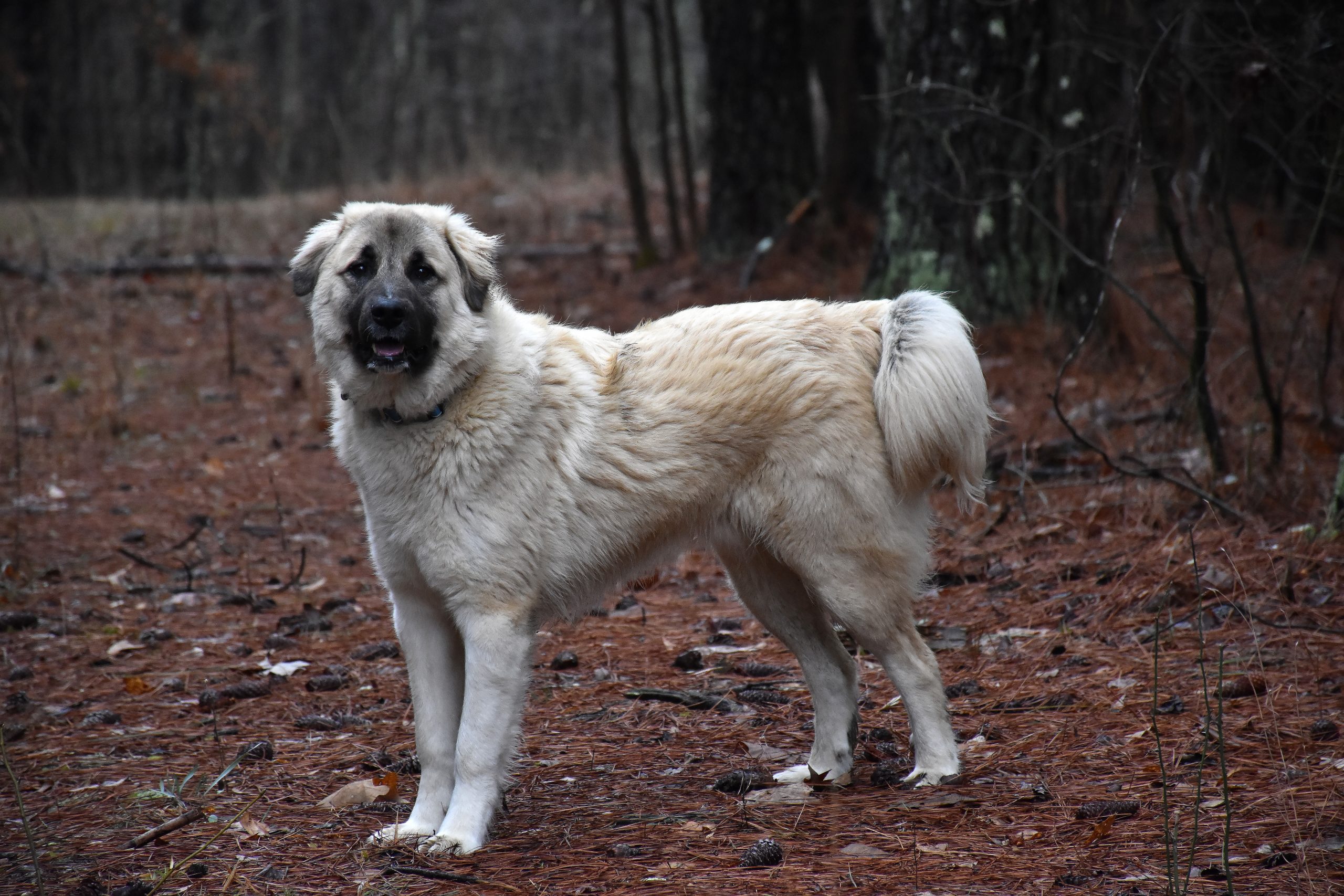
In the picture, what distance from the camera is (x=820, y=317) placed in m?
4.45

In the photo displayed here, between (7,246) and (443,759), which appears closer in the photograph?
(443,759)

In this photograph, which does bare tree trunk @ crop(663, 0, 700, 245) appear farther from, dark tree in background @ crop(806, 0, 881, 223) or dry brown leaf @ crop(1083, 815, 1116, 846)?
dry brown leaf @ crop(1083, 815, 1116, 846)

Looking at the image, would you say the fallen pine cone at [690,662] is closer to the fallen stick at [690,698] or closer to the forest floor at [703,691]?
the forest floor at [703,691]

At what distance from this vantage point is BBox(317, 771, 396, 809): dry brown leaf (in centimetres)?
419

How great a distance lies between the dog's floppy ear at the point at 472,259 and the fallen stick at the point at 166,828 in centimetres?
200

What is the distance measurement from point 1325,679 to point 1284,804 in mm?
1124

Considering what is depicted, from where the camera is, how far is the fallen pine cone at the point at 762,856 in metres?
3.46

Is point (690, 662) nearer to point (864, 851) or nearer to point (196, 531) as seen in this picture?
point (864, 851)

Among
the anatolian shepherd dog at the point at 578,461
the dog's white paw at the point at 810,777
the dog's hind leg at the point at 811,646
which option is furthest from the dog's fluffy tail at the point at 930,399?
the dog's white paw at the point at 810,777

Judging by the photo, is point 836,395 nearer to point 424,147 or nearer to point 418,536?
point 418,536

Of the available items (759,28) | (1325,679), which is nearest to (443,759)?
(1325,679)

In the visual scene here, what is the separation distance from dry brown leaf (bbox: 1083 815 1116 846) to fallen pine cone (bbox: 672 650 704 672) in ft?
7.59

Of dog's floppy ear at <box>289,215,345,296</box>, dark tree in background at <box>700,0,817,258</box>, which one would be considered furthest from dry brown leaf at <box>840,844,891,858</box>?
dark tree in background at <box>700,0,817,258</box>

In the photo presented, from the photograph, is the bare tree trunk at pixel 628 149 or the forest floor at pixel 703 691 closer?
the forest floor at pixel 703 691
